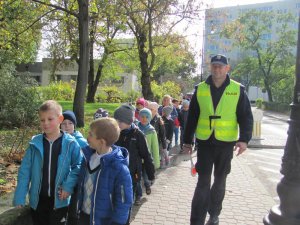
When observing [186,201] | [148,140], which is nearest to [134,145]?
[148,140]

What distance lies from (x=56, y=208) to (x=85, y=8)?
1000 cm

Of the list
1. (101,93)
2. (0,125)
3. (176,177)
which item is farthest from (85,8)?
(101,93)

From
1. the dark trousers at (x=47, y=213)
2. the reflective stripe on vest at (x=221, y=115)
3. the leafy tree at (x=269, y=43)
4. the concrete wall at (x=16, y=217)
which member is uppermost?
the leafy tree at (x=269, y=43)

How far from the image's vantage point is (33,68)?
2749 inches

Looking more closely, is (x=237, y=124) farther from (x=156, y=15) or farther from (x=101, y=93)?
(x=101, y=93)

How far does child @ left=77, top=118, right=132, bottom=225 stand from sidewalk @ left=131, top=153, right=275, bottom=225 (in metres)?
1.99

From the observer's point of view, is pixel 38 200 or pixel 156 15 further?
pixel 156 15

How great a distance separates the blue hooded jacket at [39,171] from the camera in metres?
3.55

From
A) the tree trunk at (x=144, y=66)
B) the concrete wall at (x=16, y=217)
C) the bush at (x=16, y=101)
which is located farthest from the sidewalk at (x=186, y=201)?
the tree trunk at (x=144, y=66)

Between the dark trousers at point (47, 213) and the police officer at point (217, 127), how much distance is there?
160cm

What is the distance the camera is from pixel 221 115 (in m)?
4.63

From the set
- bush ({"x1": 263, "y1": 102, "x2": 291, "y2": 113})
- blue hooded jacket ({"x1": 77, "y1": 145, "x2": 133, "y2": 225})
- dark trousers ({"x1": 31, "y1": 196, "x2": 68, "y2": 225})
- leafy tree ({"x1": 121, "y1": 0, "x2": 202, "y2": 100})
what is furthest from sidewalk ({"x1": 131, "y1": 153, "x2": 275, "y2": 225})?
bush ({"x1": 263, "y1": 102, "x2": 291, "y2": 113})

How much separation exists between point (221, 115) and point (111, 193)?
1.86m

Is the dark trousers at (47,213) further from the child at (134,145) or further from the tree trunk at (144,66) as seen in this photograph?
the tree trunk at (144,66)
